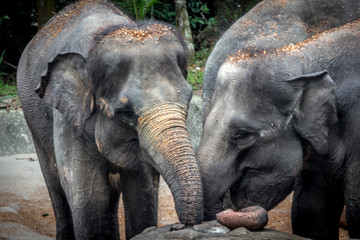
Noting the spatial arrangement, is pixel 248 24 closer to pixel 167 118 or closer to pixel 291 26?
pixel 291 26

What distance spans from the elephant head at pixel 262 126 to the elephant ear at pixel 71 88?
73 centimetres

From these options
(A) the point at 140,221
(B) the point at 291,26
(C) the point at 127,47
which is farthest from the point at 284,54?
(A) the point at 140,221

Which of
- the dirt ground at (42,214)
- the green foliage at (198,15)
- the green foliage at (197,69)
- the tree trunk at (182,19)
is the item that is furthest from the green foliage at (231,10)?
the dirt ground at (42,214)

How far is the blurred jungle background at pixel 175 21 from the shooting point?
9203mm

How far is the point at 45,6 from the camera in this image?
8.74 m

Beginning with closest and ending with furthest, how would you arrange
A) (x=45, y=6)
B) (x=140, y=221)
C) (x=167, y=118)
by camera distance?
(x=167, y=118), (x=140, y=221), (x=45, y=6)

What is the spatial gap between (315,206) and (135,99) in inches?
55.7

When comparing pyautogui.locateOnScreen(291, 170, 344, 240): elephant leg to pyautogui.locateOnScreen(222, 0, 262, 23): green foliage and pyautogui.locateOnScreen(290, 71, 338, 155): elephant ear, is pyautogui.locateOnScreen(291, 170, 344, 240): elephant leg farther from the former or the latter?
pyautogui.locateOnScreen(222, 0, 262, 23): green foliage

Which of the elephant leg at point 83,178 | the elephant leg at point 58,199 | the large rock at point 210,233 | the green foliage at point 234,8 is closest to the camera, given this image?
the large rock at point 210,233

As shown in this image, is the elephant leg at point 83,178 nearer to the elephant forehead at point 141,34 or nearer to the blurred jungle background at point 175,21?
the elephant forehead at point 141,34

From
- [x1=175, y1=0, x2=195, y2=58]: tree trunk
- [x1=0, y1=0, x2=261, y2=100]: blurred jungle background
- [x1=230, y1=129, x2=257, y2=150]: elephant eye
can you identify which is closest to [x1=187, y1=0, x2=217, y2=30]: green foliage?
[x1=0, y1=0, x2=261, y2=100]: blurred jungle background

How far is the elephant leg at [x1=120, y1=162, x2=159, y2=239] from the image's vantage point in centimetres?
427

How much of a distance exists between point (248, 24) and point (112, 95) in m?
1.48

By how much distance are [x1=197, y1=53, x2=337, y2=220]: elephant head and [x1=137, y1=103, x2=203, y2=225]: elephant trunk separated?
1.00 feet
